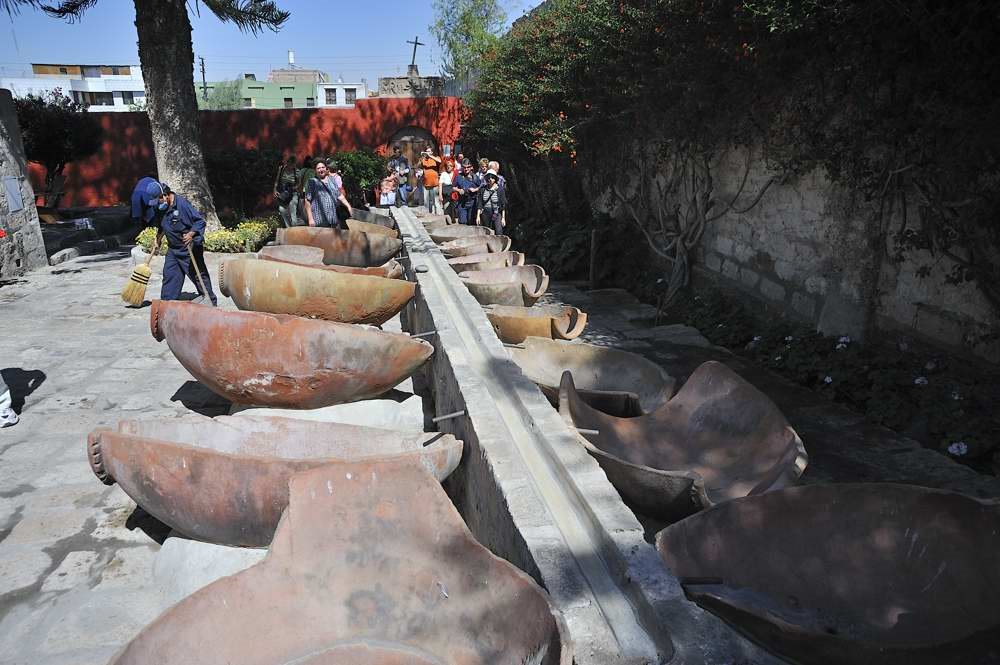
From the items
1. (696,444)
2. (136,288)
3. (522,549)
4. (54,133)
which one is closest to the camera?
(522,549)

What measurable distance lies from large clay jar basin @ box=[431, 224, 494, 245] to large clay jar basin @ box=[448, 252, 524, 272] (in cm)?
231

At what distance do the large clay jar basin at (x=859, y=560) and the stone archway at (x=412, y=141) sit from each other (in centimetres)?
1886

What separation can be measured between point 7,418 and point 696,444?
480 centimetres

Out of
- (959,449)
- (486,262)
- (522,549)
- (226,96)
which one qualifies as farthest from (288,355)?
(226,96)

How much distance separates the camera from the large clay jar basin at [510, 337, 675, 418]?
4582 mm

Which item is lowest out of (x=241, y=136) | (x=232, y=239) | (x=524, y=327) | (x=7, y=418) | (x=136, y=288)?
(x=7, y=418)

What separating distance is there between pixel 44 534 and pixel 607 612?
3.12 metres

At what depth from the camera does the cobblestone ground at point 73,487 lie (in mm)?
2869

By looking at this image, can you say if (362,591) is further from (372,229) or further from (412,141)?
(412,141)

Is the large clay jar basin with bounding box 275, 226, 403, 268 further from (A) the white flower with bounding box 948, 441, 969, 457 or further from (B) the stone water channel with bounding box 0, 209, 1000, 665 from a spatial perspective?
(A) the white flower with bounding box 948, 441, 969, 457

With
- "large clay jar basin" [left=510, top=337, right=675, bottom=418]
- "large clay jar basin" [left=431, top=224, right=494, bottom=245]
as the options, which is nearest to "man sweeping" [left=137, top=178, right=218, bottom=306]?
"large clay jar basin" [left=431, top=224, right=494, bottom=245]

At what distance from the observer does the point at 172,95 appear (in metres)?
11.8

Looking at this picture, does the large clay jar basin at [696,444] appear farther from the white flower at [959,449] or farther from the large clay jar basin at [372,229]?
the large clay jar basin at [372,229]

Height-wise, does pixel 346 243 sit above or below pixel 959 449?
above
